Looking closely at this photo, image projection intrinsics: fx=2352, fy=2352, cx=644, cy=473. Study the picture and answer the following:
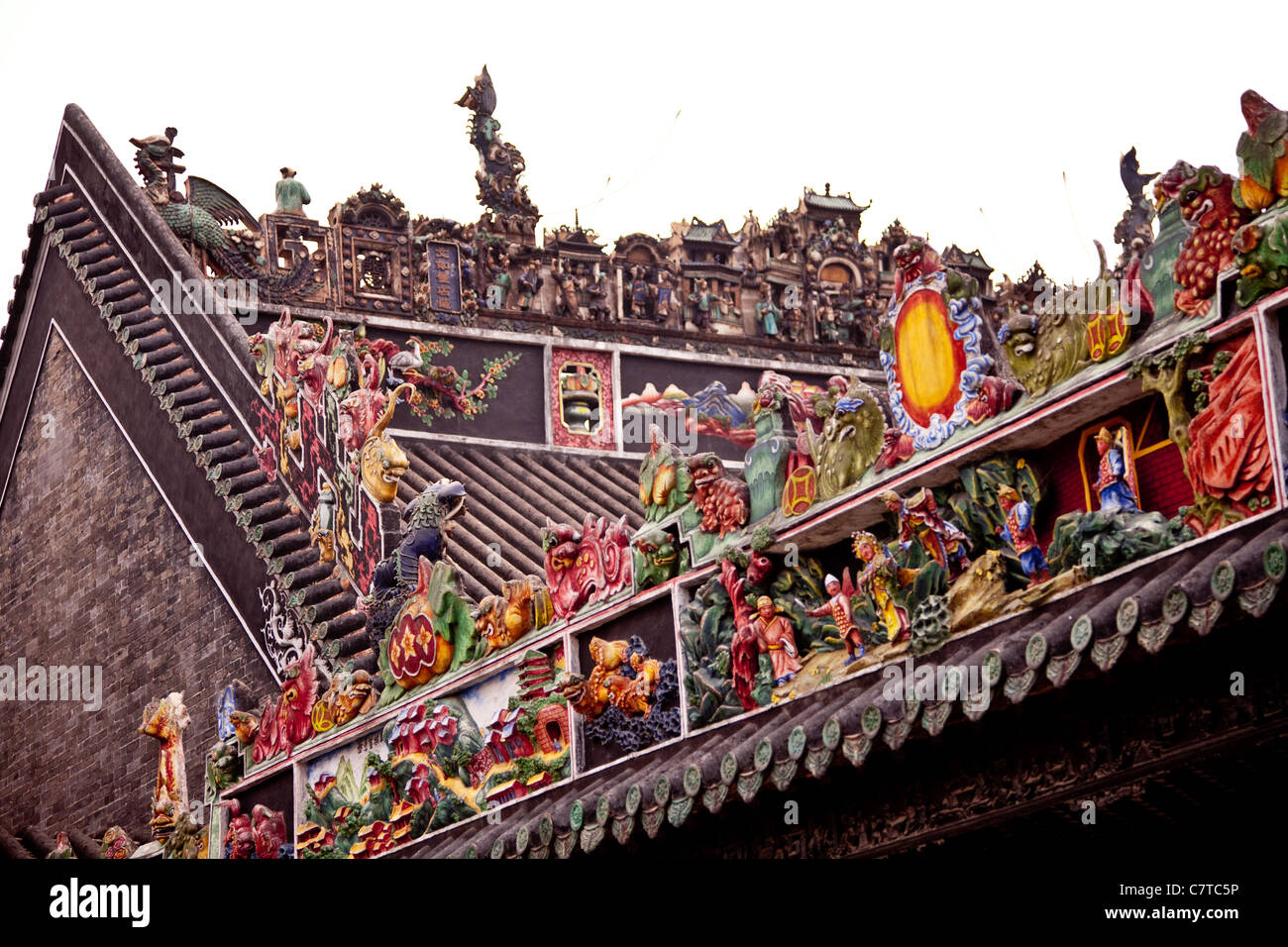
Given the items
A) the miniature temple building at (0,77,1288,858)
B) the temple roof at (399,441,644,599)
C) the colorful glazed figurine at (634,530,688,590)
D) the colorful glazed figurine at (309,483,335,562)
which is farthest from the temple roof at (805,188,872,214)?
the colorful glazed figurine at (634,530,688,590)

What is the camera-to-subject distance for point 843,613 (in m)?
17.3

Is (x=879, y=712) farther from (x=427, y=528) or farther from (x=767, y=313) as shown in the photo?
(x=767, y=313)

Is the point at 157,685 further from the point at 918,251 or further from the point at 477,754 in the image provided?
the point at 918,251

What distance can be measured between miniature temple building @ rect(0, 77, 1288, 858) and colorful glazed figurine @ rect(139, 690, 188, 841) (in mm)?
89

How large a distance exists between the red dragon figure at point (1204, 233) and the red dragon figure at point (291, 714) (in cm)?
1207

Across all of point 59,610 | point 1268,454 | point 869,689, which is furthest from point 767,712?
point 59,610

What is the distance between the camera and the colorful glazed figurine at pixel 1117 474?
1493 cm

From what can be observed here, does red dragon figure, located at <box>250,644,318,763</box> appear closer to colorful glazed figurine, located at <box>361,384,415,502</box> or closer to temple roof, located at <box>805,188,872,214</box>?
colorful glazed figurine, located at <box>361,384,415,502</box>

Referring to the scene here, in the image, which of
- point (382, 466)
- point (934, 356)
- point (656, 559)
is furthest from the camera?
point (382, 466)

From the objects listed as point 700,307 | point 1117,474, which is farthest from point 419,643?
point 700,307

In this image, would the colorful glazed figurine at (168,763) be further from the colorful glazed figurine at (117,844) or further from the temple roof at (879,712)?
the temple roof at (879,712)

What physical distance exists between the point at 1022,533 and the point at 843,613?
2.00 meters
